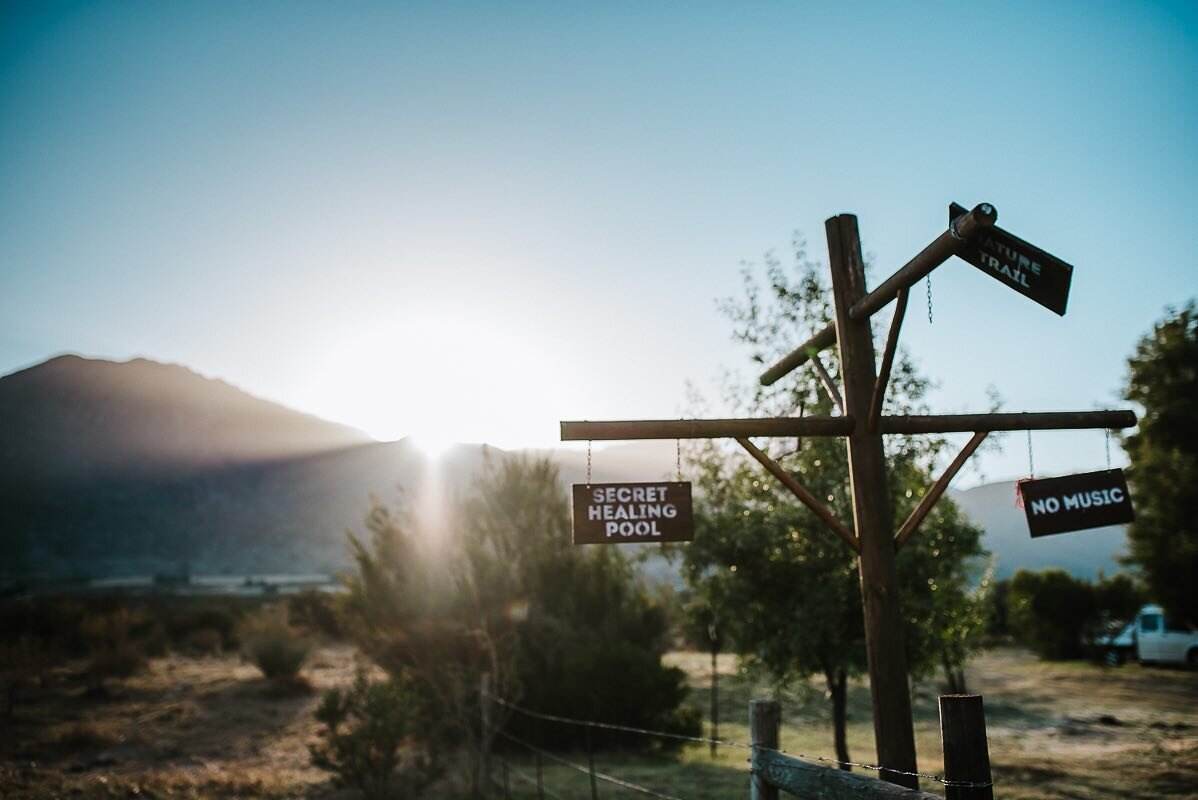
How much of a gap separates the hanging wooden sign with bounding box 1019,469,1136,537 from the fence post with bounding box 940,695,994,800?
8.71 ft

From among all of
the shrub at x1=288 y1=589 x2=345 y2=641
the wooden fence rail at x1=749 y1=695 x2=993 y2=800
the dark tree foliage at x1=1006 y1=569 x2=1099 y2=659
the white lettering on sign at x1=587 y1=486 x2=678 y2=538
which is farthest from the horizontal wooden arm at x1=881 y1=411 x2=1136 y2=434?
the shrub at x1=288 y1=589 x2=345 y2=641

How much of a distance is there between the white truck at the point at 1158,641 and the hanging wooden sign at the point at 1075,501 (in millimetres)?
23396

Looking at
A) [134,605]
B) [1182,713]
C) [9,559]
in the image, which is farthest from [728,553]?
[9,559]

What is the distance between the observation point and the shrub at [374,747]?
36.4 feet

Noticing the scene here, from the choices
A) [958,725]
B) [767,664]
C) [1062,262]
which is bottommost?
[767,664]

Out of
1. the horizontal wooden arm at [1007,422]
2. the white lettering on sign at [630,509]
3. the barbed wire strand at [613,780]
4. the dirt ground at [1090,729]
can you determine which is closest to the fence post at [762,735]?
the barbed wire strand at [613,780]

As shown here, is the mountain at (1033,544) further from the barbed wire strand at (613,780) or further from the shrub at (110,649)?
the barbed wire strand at (613,780)

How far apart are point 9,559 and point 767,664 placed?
266 feet

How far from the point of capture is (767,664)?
10312 mm

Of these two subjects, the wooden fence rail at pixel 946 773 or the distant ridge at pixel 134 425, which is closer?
the wooden fence rail at pixel 946 773

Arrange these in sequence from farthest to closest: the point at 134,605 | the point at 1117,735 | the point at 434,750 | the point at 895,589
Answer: the point at 134,605, the point at 1117,735, the point at 434,750, the point at 895,589

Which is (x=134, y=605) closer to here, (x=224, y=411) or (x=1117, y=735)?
(x=1117, y=735)

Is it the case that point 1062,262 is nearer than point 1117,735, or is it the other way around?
point 1062,262

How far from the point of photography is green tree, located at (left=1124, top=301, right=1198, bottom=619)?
20141 mm
